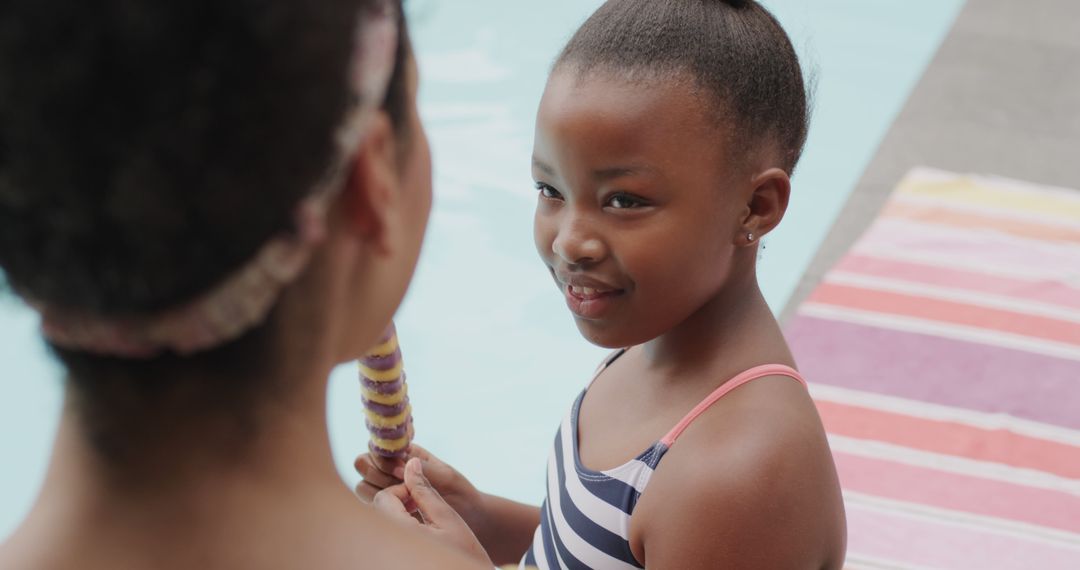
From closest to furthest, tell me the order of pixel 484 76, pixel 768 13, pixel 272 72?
pixel 272 72, pixel 768 13, pixel 484 76

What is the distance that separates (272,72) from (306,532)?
9.3 inches

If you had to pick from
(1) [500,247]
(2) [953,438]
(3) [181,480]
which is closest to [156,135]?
(3) [181,480]

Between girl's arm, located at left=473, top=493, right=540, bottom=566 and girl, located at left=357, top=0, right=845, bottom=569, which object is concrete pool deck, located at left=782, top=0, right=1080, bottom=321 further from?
girl, located at left=357, top=0, right=845, bottom=569

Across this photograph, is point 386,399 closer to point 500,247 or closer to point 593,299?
point 593,299

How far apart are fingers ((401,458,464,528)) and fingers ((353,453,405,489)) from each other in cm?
5

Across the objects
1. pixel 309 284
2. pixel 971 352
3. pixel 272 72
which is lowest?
pixel 971 352

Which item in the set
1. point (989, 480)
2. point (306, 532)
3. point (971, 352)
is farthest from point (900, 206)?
point (306, 532)

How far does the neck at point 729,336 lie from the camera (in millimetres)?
1120

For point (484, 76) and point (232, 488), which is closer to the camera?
point (232, 488)

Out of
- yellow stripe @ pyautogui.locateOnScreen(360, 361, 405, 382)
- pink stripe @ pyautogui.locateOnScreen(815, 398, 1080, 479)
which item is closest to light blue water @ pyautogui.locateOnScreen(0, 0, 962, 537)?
pink stripe @ pyautogui.locateOnScreen(815, 398, 1080, 479)

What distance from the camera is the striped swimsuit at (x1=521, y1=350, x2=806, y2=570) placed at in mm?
1093

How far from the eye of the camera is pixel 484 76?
4281 millimetres

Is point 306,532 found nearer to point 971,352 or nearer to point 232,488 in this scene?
point 232,488

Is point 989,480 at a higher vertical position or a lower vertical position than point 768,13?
lower
